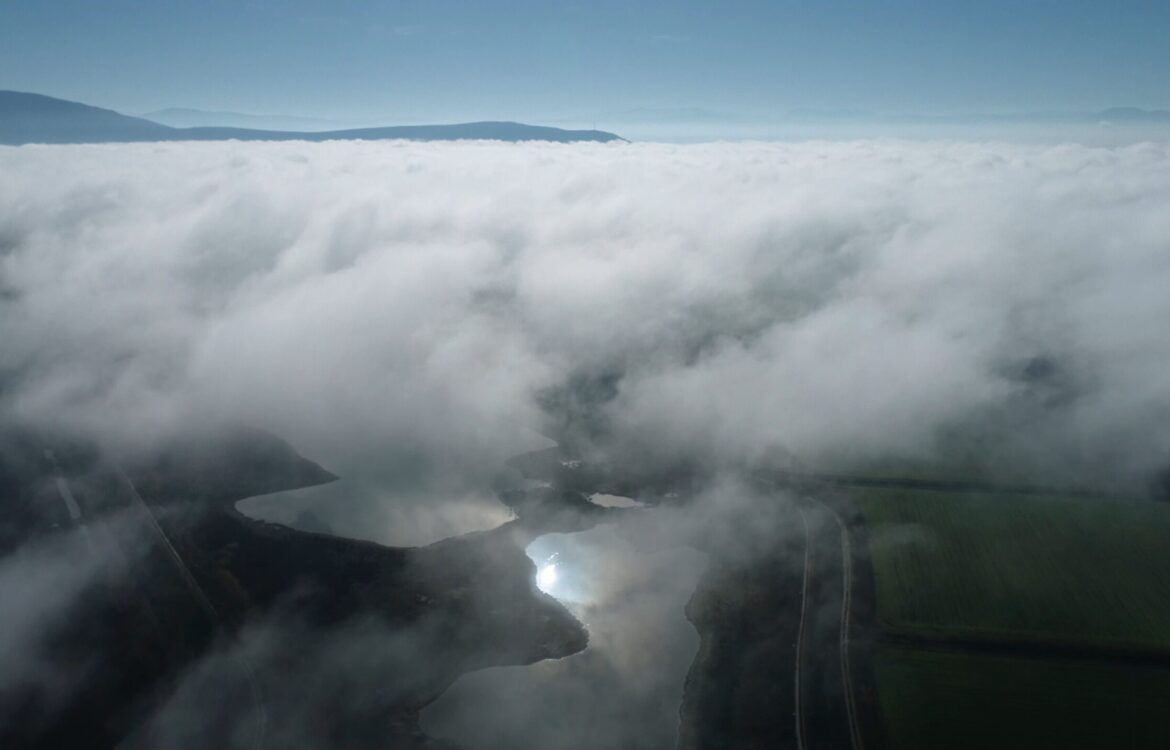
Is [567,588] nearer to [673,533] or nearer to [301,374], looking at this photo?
[673,533]

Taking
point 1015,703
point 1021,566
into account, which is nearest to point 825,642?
point 1015,703

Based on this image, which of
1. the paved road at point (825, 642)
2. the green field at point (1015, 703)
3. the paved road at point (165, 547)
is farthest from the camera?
the paved road at point (165, 547)

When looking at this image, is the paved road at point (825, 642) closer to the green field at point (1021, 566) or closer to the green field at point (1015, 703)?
the green field at point (1015, 703)

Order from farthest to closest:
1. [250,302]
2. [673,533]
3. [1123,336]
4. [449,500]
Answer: [250,302] < [1123,336] < [449,500] < [673,533]

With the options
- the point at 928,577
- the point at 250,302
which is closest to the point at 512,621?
the point at 928,577

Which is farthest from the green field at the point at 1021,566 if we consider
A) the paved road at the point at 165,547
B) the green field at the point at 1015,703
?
the paved road at the point at 165,547
